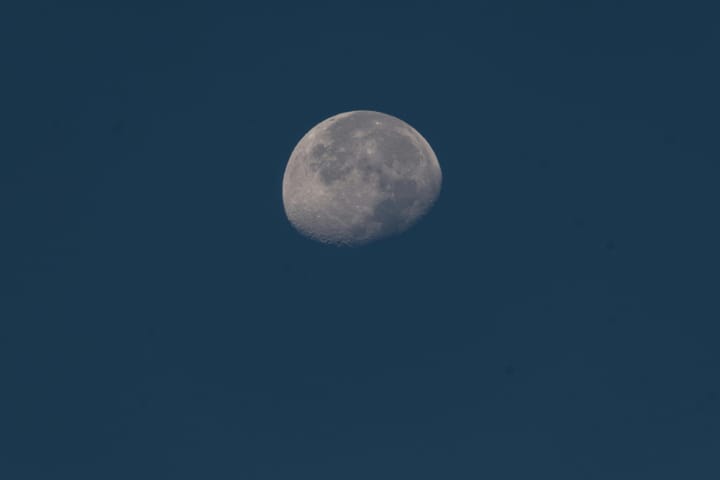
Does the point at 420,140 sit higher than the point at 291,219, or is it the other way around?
the point at 420,140

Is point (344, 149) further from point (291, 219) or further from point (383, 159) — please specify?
point (291, 219)

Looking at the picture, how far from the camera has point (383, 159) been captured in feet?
128

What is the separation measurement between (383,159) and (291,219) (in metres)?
5.71

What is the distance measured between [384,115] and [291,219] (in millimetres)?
6515

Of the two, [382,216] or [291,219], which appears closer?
[382,216]

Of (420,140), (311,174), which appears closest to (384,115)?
(420,140)

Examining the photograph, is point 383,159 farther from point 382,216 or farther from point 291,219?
point 291,219

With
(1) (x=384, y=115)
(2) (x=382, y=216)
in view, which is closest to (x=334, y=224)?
(2) (x=382, y=216)

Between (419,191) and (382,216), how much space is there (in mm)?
2210

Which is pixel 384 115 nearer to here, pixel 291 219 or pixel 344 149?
pixel 344 149

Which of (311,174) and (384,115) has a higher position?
(384,115)

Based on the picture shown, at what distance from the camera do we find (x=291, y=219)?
41.9 metres

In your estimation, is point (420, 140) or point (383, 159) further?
point (420, 140)

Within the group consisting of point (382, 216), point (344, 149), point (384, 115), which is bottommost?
point (382, 216)
